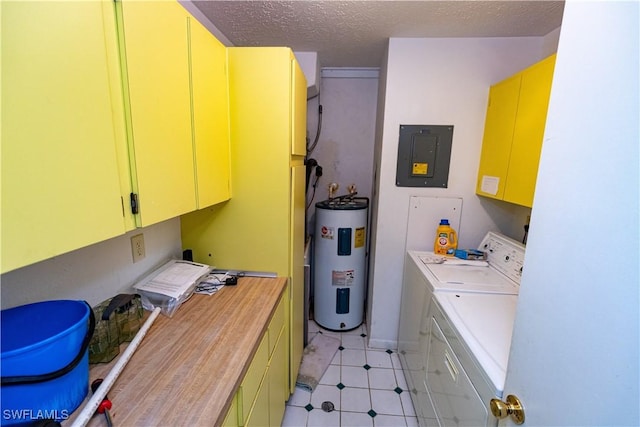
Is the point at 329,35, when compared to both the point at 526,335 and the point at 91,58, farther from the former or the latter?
the point at 526,335

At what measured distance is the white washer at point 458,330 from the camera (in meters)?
1.01

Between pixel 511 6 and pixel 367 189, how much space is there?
1800mm

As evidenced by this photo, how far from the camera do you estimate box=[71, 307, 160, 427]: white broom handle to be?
2.23 feet

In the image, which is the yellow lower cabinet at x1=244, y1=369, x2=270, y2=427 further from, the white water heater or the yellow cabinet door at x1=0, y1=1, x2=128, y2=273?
the white water heater

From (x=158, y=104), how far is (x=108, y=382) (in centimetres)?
85

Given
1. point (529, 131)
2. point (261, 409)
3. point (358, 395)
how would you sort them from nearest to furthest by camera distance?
1. point (261, 409)
2. point (529, 131)
3. point (358, 395)

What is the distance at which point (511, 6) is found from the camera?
1.54m

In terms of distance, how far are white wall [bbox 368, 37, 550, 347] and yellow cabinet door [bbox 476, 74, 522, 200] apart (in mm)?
73

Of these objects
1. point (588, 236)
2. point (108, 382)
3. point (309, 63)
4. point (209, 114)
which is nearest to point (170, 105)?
point (209, 114)

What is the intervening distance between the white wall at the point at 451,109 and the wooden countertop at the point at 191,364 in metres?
1.27

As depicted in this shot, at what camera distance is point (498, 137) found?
5.89 feet

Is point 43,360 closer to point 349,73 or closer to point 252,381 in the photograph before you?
point 252,381

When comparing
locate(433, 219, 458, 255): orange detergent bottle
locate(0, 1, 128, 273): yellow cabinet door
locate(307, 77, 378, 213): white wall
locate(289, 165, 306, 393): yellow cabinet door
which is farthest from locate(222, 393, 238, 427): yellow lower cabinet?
locate(307, 77, 378, 213): white wall

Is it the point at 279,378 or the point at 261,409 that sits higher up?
the point at 261,409
